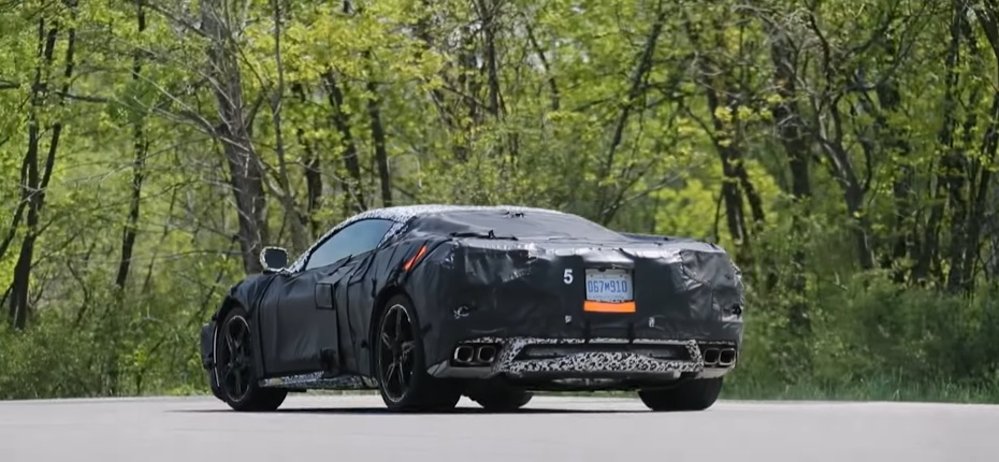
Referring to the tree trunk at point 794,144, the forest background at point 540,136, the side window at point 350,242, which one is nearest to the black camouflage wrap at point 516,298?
the side window at point 350,242

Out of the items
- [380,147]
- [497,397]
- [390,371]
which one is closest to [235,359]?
[497,397]

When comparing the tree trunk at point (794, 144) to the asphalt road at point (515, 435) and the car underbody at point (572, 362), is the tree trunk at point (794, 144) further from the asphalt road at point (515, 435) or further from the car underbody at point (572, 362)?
the car underbody at point (572, 362)

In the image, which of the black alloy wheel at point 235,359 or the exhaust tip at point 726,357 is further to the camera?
the black alloy wheel at point 235,359

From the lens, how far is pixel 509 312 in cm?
1445

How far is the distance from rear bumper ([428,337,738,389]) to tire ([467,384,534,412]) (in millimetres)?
→ 289

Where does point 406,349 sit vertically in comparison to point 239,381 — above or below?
above

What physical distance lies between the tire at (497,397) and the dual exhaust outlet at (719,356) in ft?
4.12

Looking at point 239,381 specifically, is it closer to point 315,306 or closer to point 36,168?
point 315,306

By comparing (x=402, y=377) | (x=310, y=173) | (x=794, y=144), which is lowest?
(x=402, y=377)

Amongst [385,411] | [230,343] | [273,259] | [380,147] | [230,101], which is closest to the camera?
[385,411]

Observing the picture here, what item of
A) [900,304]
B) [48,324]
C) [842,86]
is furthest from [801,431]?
[842,86]

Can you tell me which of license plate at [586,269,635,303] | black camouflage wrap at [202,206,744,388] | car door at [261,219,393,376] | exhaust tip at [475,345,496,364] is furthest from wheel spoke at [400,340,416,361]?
license plate at [586,269,635,303]

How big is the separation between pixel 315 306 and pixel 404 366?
1340mm

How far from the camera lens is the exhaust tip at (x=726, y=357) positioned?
1515 centimetres
